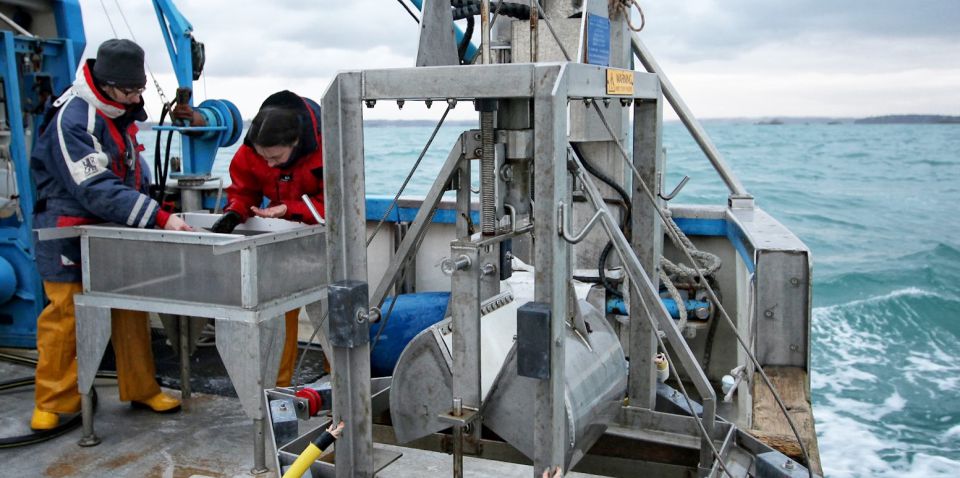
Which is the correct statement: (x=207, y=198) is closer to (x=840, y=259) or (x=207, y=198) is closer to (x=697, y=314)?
(x=697, y=314)

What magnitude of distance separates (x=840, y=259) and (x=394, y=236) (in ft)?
52.1

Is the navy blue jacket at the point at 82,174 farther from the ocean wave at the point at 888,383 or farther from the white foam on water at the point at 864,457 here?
the ocean wave at the point at 888,383

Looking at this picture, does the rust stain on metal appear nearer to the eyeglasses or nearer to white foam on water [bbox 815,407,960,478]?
the eyeglasses

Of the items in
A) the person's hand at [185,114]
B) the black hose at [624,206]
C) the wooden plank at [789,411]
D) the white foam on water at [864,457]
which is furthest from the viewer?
the white foam on water at [864,457]

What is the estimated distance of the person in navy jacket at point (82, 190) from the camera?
12.0 feet

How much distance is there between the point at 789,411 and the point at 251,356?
2.20m

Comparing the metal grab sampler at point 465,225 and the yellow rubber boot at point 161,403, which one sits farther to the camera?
the yellow rubber boot at point 161,403

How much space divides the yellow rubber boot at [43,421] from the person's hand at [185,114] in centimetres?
208

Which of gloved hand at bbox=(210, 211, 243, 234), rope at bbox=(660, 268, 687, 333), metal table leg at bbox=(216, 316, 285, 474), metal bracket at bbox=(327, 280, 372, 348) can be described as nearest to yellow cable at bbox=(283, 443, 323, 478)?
metal bracket at bbox=(327, 280, 372, 348)

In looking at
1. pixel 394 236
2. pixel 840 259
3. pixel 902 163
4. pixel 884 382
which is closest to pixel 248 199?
pixel 394 236

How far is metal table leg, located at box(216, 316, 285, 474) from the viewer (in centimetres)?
344

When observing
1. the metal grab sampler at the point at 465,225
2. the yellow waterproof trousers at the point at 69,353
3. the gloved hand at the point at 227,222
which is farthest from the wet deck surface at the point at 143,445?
the metal grab sampler at the point at 465,225

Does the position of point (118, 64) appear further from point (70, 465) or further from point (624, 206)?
point (624, 206)

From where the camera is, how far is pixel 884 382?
11.2 m
